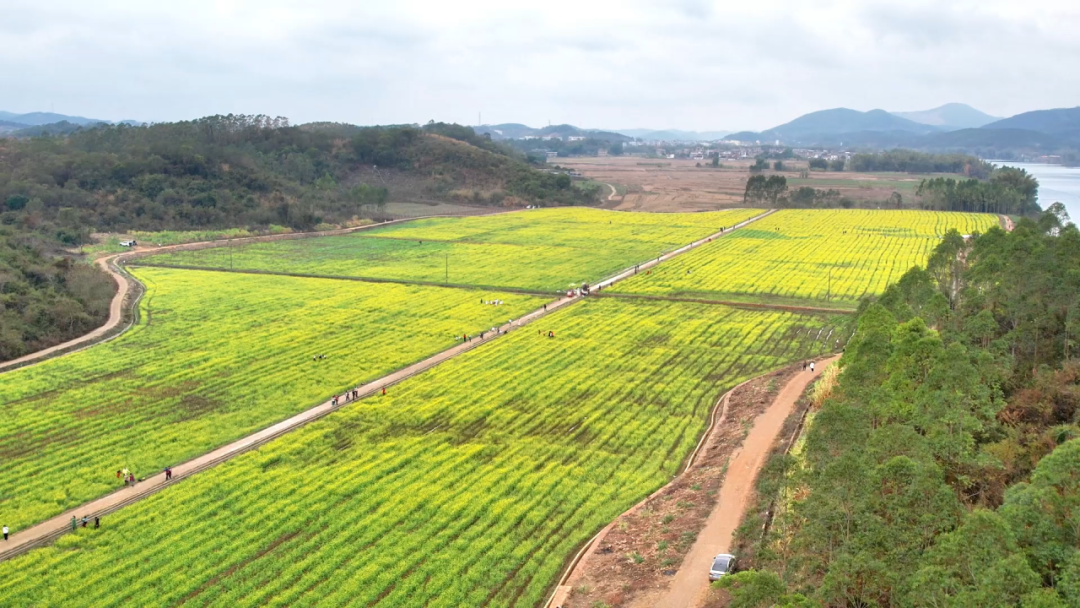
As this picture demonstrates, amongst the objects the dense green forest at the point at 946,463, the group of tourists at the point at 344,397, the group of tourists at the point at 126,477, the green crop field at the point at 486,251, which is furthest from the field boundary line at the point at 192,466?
the green crop field at the point at 486,251

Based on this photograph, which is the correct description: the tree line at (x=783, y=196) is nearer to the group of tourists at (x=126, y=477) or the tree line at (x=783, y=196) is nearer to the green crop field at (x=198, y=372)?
the green crop field at (x=198, y=372)

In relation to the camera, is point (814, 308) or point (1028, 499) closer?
point (1028, 499)

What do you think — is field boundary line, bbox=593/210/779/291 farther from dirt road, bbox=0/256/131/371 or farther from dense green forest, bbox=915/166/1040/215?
dirt road, bbox=0/256/131/371

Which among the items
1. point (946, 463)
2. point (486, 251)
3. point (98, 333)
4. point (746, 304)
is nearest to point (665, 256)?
point (486, 251)

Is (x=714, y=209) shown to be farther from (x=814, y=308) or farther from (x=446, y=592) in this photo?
(x=446, y=592)

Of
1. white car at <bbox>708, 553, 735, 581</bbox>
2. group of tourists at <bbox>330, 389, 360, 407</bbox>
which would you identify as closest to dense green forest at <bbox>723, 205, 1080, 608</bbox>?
white car at <bbox>708, 553, 735, 581</bbox>

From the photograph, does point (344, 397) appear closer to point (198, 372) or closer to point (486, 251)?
point (198, 372)

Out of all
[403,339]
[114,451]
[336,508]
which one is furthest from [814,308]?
[114,451]
